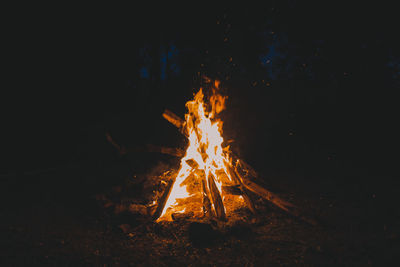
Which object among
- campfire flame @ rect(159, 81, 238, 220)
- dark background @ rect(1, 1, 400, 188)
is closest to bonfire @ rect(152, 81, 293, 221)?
campfire flame @ rect(159, 81, 238, 220)

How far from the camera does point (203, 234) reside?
298 centimetres

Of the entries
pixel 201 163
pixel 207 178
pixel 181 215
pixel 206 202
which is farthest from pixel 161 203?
pixel 201 163

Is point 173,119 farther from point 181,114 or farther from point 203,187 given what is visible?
point 181,114

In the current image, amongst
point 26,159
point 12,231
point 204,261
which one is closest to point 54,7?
point 26,159

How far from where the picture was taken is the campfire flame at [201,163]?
12.3 ft

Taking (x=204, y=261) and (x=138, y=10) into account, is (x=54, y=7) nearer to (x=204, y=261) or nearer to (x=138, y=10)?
(x=138, y=10)

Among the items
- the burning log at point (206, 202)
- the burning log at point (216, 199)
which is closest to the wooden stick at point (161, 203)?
the burning log at point (206, 202)

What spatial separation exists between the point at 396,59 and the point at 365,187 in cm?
848

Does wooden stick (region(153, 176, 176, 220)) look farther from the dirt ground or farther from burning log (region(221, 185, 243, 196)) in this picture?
burning log (region(221, 185, 243, 196))

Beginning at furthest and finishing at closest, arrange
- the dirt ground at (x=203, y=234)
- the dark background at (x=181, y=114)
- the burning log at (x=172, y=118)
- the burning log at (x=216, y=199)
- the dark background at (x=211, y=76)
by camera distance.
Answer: the dark background at (x=211, y=76) < the burning log at (x=172, y=118) < the burning log at (x=216, y=199) < the dark background at (x=181, y=114) < the dirt ground at (x=203, y=234)

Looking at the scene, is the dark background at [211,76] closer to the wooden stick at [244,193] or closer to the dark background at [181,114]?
the dark background at [181,114]

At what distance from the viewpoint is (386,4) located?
350 inches

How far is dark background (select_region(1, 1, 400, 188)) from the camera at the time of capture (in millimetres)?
7332

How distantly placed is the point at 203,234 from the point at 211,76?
8.48m
